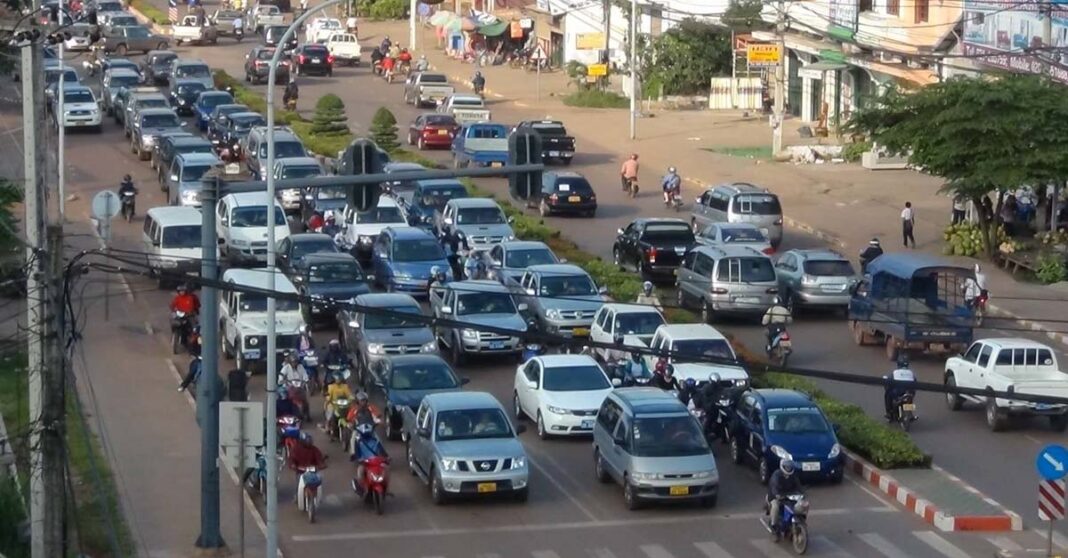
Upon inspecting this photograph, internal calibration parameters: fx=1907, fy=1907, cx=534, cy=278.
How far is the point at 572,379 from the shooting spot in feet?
98.2

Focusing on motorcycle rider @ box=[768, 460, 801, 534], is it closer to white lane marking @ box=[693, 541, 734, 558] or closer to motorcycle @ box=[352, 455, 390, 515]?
white lane marking @ box=[693, 541, 734, 558]

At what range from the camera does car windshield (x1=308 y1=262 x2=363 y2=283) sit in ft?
120

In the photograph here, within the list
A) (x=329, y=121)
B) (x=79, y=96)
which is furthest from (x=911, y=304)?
(x=79, y=96)

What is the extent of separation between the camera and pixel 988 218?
44156 mm

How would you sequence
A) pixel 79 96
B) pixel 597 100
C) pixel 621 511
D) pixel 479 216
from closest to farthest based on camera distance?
pixel 621 511
pixel 479 216
pixel 79 96
pixel 597 100

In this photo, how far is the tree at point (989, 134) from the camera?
42.1 meters

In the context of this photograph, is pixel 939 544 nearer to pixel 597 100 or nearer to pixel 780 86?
pixel 780 86

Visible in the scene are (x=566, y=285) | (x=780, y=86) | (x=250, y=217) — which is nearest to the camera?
(x=566, y=285)

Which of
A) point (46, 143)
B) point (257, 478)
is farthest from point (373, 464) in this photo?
point (46, 143)

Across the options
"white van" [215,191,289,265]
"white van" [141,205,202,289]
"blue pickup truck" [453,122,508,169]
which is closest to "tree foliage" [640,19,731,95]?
"blue pickup truck" [453,122,508,169]

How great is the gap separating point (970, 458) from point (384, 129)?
32.9 meters

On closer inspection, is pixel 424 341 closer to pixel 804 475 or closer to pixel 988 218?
pixel 804 475

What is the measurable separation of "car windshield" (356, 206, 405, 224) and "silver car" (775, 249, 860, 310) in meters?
9.81

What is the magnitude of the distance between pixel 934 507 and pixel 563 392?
6.54 m
